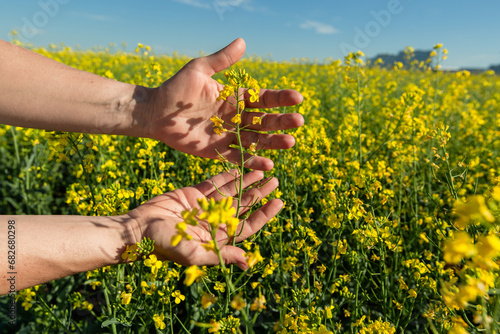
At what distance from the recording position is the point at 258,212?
58.7 inches

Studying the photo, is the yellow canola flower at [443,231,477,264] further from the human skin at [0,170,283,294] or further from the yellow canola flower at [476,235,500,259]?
the human skin at [0,170,283,294]

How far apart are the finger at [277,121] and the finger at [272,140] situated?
0.04 meters

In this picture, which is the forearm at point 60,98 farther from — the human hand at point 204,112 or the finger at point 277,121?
the finger at point 277,121

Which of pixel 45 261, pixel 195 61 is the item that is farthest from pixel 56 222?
pixel 195 61

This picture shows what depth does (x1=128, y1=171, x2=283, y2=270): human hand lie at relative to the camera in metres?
1.21

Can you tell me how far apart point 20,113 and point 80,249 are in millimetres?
852

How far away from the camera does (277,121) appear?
1844 mm

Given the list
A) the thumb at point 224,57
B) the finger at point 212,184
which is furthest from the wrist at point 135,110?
the finger at point 212,184

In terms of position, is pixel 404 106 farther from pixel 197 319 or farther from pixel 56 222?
pixel 56 222

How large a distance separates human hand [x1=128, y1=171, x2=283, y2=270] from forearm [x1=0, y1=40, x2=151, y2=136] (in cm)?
53

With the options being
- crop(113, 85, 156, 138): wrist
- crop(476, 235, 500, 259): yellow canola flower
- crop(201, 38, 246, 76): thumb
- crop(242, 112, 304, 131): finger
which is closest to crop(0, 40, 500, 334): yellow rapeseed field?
crop(476, 235, 500, 259): yellow canola flower

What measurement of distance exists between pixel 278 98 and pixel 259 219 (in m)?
0.74

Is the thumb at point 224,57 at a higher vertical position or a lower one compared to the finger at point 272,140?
higher

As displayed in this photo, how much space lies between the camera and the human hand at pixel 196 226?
121 cm
